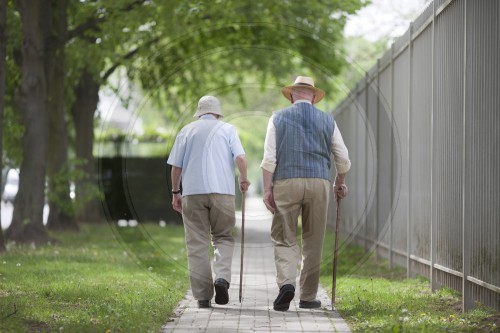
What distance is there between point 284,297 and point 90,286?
245 centimetres

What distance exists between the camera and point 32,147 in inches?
661

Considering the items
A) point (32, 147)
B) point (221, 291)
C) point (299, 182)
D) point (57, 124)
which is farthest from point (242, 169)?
point (57, 124)

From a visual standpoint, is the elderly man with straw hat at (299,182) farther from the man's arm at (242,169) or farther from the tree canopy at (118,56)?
the tree canopy at (118,56)

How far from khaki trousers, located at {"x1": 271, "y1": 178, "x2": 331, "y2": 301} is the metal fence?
121 cm

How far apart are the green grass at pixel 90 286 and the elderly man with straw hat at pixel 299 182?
1101mm

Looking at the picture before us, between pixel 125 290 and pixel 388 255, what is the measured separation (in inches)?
183

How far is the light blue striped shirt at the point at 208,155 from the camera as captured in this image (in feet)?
28.7

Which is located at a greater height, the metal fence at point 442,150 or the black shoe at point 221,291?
the metal fence at point 442,150

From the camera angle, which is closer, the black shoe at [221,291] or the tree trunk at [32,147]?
the black shoe at [221,291]

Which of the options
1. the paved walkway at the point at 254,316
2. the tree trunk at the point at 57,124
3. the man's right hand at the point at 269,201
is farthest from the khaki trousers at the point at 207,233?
the tree trunk at the point at 57,124

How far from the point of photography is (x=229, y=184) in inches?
347

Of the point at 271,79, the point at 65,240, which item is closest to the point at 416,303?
the point at 65,240

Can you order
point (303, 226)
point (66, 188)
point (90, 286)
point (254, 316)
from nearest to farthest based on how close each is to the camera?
1. point (254, 316)
2. point (303, 226)
3. point (90, 286)
4. point (66, 188)

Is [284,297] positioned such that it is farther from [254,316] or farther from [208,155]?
[208,155]
